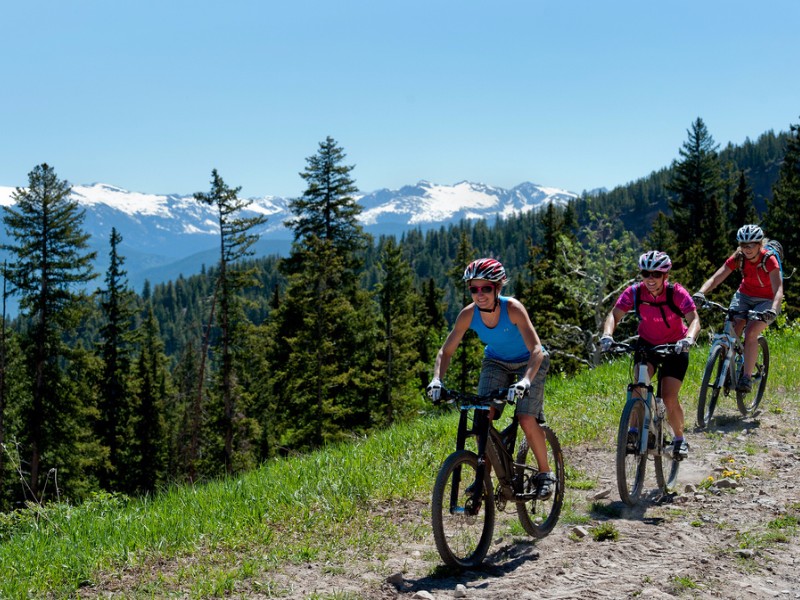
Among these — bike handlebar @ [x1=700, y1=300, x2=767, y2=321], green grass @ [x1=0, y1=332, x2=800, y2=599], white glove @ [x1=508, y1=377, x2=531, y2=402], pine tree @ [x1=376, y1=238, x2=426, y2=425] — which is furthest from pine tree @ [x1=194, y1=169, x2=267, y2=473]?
white glove @ [x1=508, y1=377, x2=531, y2=402]

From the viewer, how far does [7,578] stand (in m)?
5.41

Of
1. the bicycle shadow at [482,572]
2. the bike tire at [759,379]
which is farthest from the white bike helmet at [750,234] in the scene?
the bicycle shadow at [482,572]

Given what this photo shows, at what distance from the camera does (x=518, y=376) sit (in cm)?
616

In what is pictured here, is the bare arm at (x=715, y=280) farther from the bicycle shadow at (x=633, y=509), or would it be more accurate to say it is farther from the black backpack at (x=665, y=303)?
the bicycle shadow at (x=633, y=509)

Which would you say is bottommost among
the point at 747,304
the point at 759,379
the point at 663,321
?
the point at 759,379

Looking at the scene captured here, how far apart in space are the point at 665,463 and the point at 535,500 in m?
2.25

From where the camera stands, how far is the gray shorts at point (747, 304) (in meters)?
9.91

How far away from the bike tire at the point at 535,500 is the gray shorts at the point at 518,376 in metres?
0.35

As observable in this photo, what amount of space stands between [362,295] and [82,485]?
17458 millimetres

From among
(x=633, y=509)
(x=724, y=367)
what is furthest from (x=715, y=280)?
(x=633, y=509)

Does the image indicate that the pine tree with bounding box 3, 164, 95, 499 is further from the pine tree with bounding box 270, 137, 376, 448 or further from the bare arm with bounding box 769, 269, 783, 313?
the bare arm with bounding box 769, 269, 783, 313

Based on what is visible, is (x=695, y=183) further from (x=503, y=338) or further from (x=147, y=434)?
(x=503, y=338)

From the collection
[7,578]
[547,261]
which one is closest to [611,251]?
[547,261]

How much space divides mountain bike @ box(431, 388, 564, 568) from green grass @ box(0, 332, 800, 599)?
2.14ft
